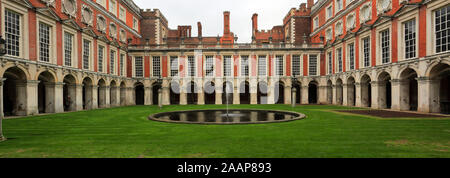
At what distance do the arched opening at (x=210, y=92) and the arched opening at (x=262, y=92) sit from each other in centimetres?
746

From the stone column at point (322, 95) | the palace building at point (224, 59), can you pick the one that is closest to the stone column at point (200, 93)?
the palace building at point (224, 59)

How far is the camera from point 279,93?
1359 inches

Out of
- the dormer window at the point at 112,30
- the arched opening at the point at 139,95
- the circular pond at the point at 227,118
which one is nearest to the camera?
the circular pond at the point at 227,118

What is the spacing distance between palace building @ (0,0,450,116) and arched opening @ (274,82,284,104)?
17cm

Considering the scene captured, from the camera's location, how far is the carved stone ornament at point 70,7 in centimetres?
2059

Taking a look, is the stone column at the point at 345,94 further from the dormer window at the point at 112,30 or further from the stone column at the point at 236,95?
the dormer window at the point at 112,30

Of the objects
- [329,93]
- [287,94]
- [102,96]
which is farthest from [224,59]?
[102,96]

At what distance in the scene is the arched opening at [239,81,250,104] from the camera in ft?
110

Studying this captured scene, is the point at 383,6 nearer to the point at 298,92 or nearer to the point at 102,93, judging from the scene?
the point at 298,92

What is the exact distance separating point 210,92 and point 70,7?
2065cm

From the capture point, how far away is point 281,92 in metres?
34.6

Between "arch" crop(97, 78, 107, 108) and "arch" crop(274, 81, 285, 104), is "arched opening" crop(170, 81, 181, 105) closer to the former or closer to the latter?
"arch" crop(97, 78, 107, 108)
